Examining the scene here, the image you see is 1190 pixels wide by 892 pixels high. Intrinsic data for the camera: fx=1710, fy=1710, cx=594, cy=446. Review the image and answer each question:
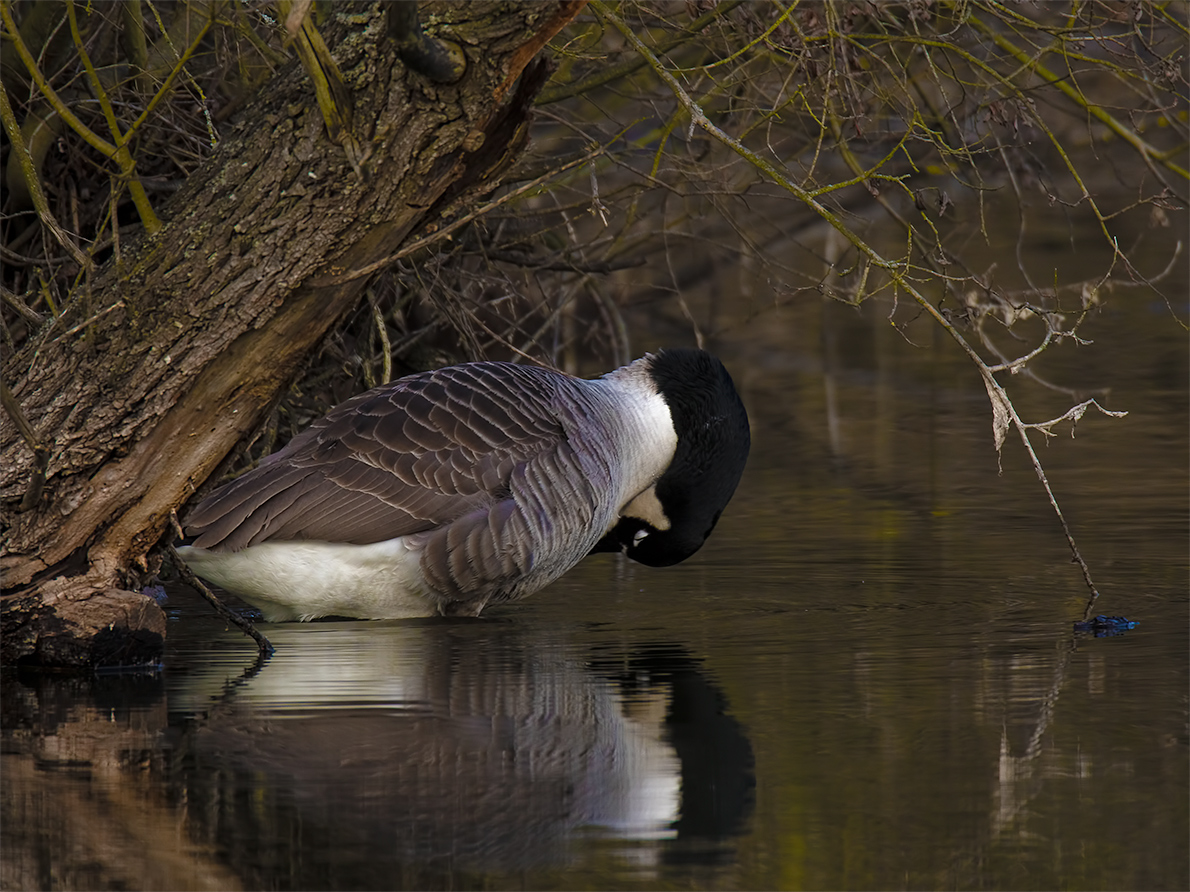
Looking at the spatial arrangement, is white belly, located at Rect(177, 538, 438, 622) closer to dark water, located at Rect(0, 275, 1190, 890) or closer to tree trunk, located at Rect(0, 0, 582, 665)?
dark water, located at Rect(0, 275, 1190, 890)

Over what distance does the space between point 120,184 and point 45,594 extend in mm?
1622

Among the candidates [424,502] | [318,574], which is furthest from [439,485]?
[318,574]

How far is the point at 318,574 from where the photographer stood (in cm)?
664

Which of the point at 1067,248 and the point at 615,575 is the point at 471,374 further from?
the point at 1067,248

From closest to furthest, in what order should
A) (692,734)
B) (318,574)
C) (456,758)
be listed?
(456,758) → (692,734) → (318,574)

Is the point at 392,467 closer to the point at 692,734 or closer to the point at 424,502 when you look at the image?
the point at 424,502

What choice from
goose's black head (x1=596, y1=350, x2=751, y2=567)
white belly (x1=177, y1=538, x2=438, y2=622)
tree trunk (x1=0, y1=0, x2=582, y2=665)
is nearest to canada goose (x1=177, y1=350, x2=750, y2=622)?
white belly (x1=177, y1=538, x2=438, y2=622)

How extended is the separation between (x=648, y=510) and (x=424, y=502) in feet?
4.08

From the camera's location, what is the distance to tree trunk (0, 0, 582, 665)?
532 cm

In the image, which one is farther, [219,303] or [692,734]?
[219,303]

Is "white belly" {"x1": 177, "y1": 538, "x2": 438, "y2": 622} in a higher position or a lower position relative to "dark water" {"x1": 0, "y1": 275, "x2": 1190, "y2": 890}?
higher

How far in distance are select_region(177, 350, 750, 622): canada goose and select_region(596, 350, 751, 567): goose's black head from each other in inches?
13.1

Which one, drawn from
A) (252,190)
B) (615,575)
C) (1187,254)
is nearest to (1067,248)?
(1187,254)

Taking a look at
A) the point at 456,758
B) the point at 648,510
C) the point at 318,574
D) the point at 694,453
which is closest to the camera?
the point at 456,758
